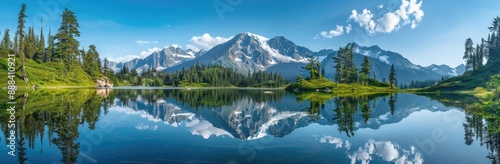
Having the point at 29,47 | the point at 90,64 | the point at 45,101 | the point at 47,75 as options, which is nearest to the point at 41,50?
the point at 29,47

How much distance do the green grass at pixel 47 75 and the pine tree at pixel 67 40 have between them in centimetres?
492

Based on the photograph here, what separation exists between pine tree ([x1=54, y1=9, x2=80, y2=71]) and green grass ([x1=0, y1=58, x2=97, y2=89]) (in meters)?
4.92

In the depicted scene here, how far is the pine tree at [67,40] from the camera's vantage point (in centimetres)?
14850

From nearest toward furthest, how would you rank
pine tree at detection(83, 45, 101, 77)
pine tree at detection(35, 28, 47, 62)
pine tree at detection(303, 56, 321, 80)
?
pine tree at detection(35, 28, 47, 62) < pine tree at detection(303, 56, 321, 80) < pine tree at detection(83, 45, 101, 77)

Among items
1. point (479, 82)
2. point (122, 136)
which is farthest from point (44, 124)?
point (479, 82)

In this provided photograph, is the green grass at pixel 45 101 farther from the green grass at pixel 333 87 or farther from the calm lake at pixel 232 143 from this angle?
the green grass at pixel 333 87

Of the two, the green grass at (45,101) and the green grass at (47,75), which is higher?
the green grass at (47,75)

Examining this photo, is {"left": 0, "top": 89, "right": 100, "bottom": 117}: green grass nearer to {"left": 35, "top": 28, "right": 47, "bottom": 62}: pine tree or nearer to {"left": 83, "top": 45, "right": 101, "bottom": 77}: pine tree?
{"left": 35, "top": 28, "right": 47, "bottom": 62}: pine tree

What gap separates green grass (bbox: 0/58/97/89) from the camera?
4182 inches

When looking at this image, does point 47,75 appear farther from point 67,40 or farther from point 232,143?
point 232,143

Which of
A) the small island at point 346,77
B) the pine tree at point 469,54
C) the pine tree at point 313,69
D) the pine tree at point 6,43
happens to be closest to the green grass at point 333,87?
the small island at point 346,77

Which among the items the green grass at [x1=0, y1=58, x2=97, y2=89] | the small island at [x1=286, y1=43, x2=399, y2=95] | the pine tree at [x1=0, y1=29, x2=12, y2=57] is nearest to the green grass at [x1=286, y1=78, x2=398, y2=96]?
the small island at [x1=286, y1=43, x2=399, y2=95]

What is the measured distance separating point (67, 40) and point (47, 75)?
122ft

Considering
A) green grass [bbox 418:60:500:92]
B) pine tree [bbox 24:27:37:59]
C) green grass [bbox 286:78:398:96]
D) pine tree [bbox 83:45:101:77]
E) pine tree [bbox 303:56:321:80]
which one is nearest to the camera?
green grass [bbox 286:78:398:96]
